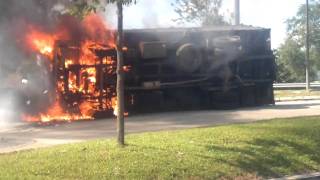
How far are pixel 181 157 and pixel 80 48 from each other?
9.47 metres

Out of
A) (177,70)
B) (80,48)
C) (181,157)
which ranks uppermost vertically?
(80,48)

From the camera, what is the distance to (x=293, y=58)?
51312mm

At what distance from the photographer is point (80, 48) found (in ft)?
59.7

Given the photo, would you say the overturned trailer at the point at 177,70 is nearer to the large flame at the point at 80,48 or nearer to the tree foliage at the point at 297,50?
the large flame at the point at 80,48

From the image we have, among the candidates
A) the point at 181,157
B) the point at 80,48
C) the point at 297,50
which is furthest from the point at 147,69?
the point at 297,50

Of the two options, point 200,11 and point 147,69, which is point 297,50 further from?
point 147,69

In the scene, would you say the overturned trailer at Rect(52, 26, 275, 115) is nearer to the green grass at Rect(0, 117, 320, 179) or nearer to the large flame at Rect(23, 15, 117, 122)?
the large flame at Rect(23, 15, 117, 122)

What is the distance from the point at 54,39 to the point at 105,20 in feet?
5.99

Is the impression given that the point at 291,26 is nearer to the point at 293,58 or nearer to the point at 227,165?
the point at 293,58

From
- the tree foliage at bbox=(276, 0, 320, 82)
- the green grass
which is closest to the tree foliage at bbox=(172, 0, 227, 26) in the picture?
the tree foliage at bbox=(276, 0, 320, 82)

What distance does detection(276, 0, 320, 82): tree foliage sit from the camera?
49.2 m

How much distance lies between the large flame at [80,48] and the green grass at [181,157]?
256 inches

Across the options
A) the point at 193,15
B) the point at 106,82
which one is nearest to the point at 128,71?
the point at 106,82

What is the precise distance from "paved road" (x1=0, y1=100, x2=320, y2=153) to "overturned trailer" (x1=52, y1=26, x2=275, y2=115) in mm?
781
